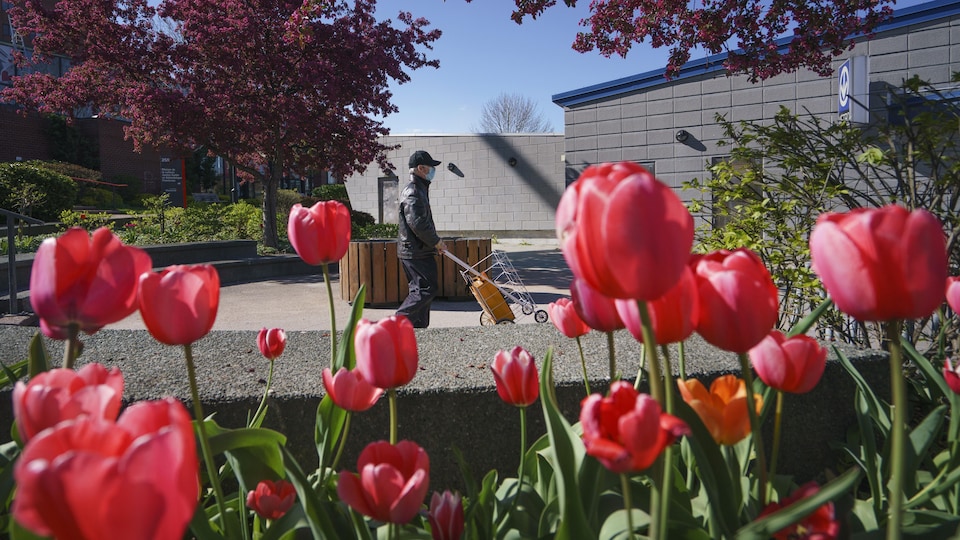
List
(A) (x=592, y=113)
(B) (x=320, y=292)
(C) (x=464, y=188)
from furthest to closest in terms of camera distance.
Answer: (C) (x=464, y=188) → (A) (x=592, y=113) → (B) (x=320, y=292)

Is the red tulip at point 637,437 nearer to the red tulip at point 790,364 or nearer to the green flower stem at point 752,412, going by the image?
the green flower stem at point 752,412

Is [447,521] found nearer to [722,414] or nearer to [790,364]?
[722,414]

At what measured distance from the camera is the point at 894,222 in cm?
59

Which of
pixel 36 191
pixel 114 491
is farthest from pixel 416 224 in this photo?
pixel 36 191

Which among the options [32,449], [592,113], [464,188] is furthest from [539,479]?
[464,188]

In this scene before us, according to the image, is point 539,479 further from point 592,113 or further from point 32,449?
point 592,113

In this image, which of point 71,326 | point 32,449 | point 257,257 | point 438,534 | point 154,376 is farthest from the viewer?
point 257,257

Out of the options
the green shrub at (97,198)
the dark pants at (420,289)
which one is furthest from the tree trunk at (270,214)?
the green shrub at (97,198)

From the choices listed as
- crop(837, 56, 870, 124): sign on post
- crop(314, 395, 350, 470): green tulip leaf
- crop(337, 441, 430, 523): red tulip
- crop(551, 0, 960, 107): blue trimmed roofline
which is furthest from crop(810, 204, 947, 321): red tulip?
crop(551, 0, 960, 107): blue trimmed roofline

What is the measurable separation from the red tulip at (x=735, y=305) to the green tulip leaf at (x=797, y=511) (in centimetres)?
15

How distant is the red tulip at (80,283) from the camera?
0.74 metres

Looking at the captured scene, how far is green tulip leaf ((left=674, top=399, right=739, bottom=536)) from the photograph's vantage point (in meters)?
0.74

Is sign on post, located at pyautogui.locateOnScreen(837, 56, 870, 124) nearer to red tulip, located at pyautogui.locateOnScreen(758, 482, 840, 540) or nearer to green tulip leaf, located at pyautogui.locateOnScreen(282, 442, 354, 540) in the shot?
red tulip, located at pyautogui.locateOnScreen(758, 482, 840, 540)

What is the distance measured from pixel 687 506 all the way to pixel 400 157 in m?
26.4
